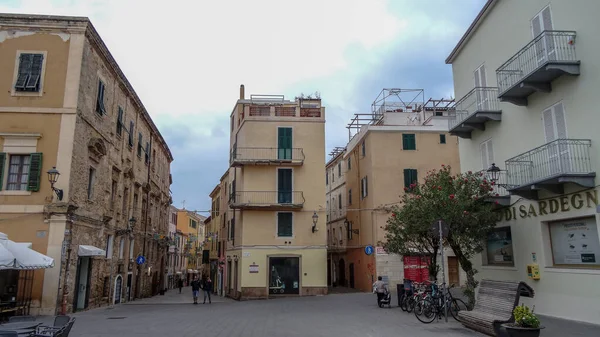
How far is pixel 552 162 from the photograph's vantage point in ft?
41.1

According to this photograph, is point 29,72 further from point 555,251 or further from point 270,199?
point 555,251

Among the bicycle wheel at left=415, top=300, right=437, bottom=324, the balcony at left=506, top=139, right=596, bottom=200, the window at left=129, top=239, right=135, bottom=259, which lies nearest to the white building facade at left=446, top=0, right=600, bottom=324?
the balcony at left=506, top=139, right=596, bottom=200

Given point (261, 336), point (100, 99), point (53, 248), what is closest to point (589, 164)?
point (261, 336)

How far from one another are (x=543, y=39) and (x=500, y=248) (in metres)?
7.43

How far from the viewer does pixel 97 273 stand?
69.6 ft

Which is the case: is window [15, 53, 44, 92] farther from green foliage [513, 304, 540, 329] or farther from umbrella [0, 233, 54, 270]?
green foliage [513, 304, 540, 329]

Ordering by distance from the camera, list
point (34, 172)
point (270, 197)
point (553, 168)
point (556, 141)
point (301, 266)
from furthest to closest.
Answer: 1. point (270, 197)
2. point (301, 266)
3. point (34, 172)
4. point (553, 168)
5. point (556, 141)

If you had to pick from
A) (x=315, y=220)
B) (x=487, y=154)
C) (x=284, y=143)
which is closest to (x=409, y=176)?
(x=315, y=220)

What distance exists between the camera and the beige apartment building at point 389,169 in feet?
98.2

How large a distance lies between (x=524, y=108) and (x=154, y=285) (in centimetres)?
3189

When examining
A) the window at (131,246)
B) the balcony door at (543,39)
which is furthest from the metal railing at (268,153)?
the balcony door at (543,39)

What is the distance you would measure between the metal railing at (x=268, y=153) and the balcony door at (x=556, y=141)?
61.0ft

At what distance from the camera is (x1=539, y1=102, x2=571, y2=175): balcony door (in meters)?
12.1

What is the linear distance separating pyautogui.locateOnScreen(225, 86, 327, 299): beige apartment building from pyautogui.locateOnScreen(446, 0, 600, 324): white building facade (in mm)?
14055
